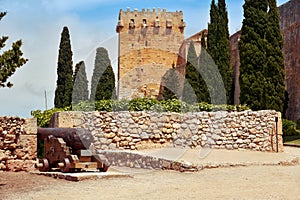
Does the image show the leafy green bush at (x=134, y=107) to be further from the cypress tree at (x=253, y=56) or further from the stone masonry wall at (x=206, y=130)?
the cypress tree at (x=253, y=56)

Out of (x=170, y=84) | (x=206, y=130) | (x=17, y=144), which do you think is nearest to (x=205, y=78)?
(x=170, y=84)

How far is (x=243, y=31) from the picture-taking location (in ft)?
64.0

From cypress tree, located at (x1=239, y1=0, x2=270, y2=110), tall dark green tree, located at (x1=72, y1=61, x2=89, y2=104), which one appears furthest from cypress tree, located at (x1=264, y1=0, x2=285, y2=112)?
tall dark green tree, located at (x1=72, y1=61, x2=89, y2=104)

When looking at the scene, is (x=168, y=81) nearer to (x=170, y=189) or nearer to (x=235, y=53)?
(x=235, y=53)

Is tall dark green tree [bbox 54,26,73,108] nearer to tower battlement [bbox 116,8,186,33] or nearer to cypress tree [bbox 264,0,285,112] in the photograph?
tower battlement [bbox 116,8,186,33]

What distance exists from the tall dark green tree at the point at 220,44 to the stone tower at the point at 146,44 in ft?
20.6

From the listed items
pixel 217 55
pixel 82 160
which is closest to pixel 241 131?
pixel 82 160

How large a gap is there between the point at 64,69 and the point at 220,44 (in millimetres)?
8966

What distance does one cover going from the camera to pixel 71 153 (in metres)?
9.12

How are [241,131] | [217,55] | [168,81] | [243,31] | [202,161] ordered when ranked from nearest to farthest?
[202,161] < [241,131] < [243,31] < [217,55] < [168,81]

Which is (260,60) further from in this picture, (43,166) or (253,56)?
(43,166)

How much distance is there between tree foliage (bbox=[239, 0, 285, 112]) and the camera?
61.4ft

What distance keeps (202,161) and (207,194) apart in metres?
3.72

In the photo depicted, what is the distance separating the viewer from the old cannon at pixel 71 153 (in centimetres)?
879
